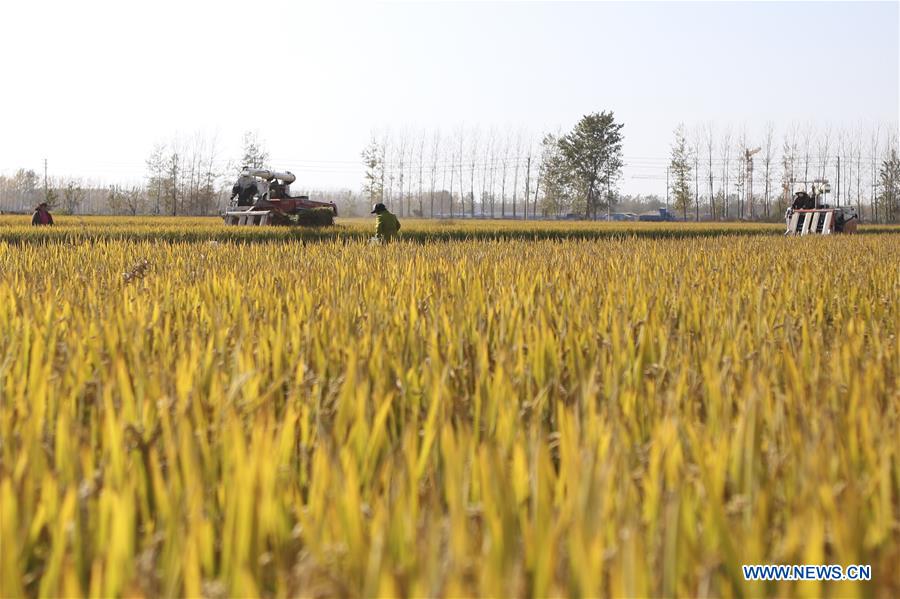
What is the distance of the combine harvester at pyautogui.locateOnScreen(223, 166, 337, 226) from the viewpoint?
18.2 metres

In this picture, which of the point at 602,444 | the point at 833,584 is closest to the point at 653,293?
the point at 602,444

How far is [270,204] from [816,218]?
1327 cm

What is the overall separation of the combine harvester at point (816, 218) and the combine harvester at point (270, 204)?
1160 cm

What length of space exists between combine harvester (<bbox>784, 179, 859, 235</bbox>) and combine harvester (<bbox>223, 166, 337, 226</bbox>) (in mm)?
11597

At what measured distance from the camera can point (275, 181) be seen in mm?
19297

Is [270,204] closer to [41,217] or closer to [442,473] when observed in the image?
[41,217]

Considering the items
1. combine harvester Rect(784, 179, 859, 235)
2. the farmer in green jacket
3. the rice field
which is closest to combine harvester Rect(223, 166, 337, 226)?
the farmer in green jacket

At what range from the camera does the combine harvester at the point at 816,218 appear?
2009cm

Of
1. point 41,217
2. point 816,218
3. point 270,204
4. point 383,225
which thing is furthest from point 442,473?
point 816,218

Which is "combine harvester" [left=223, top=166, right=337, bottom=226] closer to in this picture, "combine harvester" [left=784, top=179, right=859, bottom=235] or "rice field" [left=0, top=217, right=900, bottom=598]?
"combine harvester" [left=784, top=179, right=859, bottom=235]

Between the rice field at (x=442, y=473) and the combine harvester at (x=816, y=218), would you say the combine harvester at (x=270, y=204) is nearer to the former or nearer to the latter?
the combine harvester at (x=816, y=218)

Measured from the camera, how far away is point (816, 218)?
2077 centimetres

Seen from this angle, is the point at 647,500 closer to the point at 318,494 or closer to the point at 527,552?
the point at 527,552

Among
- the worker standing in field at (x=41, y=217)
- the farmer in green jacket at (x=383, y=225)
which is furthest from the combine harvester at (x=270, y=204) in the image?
the farmer in green jacket at (x=383, y=225)
